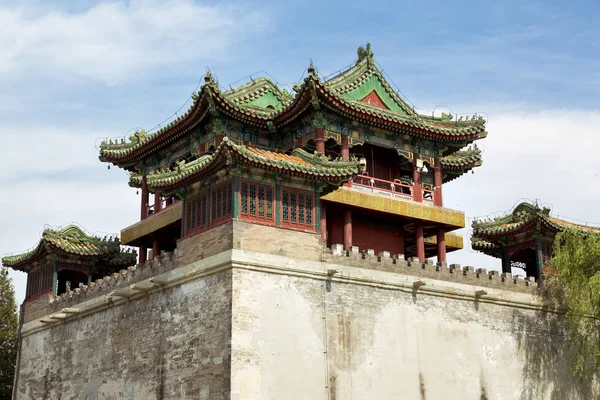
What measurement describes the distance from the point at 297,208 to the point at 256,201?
1.28 meters

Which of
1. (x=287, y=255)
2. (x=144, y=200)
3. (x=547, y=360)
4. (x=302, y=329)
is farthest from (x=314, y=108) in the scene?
(x=547, y=360)

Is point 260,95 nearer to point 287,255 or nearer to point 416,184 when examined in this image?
point 416,184

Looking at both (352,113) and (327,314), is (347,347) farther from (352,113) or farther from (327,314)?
(352,113)

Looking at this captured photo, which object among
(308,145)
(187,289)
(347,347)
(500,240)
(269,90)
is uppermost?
(269,90)

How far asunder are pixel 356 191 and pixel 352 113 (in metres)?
2.52

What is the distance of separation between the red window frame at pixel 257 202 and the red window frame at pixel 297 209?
36cm

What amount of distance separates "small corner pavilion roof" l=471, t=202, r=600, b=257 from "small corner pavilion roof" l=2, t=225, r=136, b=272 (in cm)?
1307

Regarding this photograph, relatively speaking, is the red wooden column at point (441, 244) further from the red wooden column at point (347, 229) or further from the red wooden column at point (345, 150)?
the red wooden column at point (345, 150)

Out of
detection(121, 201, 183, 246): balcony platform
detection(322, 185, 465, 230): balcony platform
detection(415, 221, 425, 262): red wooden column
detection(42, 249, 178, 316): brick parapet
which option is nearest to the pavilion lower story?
detection(415, 221, 425, 262): red wooden column

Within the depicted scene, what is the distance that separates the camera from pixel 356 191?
2828 cm

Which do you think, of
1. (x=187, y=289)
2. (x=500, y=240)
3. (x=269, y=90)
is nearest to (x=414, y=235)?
(x=500, y=240)

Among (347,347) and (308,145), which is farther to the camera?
(308,145)

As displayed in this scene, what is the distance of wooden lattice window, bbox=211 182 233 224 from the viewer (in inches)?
946

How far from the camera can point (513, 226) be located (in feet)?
102
